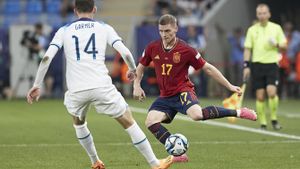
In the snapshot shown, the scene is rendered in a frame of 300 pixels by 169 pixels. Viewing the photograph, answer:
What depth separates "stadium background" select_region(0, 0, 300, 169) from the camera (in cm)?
1193

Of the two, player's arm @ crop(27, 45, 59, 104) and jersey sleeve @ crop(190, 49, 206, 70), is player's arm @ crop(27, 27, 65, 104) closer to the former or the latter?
player's arm @ crop(27, 45, 59, 104)

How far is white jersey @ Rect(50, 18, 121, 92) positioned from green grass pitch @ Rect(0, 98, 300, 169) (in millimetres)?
1538

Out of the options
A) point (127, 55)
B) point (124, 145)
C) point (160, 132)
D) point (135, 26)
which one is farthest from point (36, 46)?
point (127, 55)

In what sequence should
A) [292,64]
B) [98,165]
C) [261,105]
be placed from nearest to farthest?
[98,165] → [261,105] → [292,64]

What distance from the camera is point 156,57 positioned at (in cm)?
1154

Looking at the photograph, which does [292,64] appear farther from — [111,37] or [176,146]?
[111,37]

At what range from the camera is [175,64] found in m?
11.4

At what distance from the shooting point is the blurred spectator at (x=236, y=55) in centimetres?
2884

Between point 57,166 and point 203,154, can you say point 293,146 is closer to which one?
point 203,154

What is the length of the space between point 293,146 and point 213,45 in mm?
17065

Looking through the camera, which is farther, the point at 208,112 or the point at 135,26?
the point at 135,26

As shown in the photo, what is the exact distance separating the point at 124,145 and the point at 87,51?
13.3 feet

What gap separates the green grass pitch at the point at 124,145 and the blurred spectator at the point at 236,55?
8.33 meters

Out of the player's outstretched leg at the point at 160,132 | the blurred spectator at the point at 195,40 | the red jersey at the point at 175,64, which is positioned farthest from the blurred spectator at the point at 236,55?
the player's outstretched leg at the point at 160,132
